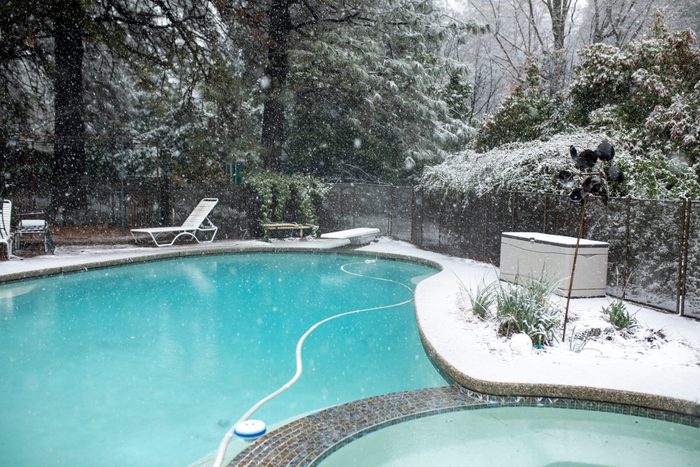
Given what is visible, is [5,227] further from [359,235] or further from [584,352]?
[584,352]

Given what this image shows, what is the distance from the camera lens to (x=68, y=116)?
14.3m

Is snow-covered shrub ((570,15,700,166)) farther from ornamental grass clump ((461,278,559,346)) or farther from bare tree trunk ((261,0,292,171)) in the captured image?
bare tree trunk ((261,0,292,171))

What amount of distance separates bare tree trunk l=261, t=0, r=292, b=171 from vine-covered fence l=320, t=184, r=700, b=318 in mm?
3465

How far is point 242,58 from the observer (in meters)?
15.0

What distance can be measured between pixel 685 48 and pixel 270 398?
10489 millimetres

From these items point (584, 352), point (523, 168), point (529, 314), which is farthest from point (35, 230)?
point (584, 352)

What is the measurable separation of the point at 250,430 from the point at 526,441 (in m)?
1.78

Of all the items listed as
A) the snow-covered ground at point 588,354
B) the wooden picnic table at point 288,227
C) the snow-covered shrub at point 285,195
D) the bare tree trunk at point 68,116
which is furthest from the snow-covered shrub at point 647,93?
the bare tree trunk at point 68,116

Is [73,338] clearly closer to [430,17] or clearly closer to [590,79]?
[590,79]

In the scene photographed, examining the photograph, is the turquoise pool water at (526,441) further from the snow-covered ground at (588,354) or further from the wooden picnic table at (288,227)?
the wooden picnic table at (288,227)

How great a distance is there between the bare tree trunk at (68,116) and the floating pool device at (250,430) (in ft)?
39.8

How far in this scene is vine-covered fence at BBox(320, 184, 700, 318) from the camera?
20.7 feet

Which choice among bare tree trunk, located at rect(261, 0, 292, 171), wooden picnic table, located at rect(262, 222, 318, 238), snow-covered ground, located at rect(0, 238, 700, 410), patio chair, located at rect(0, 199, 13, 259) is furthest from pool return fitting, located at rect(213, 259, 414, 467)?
bare tree trunk, located at rect(261, 0, 292, 171)

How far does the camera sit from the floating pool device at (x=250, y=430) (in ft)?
11.2
